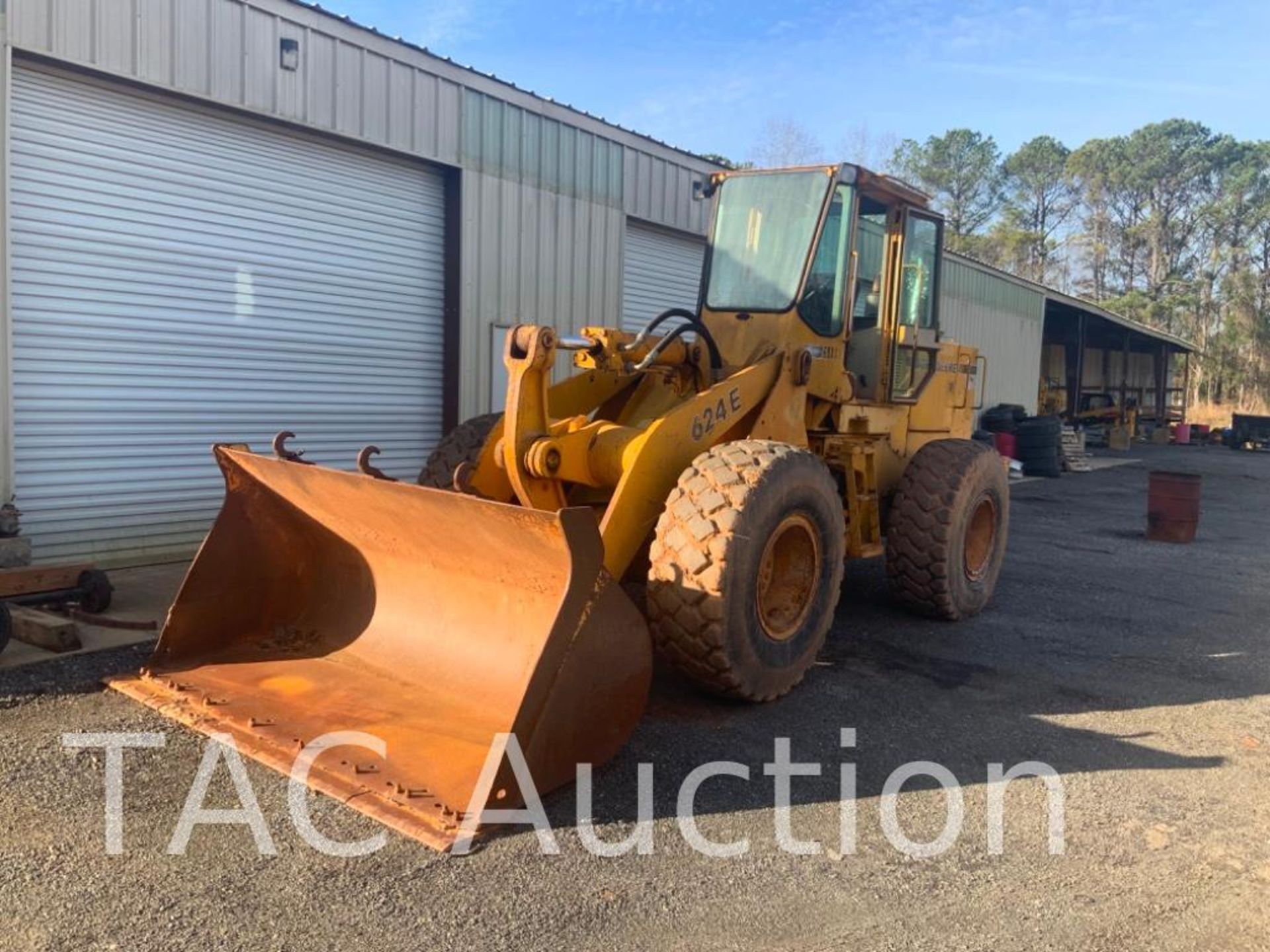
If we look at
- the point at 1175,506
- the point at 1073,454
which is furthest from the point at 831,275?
the point at 1073,454

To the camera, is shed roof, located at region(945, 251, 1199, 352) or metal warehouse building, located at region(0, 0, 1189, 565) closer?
metal warehouse building, located at region(0, 0, 1189, 565)

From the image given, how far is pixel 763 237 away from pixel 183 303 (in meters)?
4.85

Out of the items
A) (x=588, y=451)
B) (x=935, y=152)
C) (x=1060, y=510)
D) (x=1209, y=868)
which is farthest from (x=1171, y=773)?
(x=935, y=152)

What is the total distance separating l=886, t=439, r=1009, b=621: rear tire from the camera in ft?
23.0

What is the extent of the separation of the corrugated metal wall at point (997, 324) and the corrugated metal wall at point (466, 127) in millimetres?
10307

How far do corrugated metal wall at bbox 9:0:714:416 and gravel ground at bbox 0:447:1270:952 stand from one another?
4.75 metres

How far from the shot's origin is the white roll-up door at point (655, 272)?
1289 cm

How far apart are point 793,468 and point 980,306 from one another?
2003cm

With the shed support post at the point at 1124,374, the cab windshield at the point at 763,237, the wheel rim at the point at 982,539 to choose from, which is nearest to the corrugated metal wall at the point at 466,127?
the cab windshield at the point at 763,237

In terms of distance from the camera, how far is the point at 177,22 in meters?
7.95

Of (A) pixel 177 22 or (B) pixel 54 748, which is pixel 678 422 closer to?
(B) pixel 54 748

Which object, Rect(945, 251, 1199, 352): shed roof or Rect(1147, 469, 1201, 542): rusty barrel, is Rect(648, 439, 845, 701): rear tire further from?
Rect(945, 251, 1199, 352): shed roof

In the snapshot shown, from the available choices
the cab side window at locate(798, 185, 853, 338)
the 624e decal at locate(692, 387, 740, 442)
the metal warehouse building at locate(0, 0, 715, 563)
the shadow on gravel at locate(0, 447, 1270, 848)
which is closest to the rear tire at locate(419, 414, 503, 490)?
the 624e decal at locate(692, 387, 740, 442)

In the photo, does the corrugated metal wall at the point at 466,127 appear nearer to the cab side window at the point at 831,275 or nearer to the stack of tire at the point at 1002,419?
the cab side window at the point at 831,275
